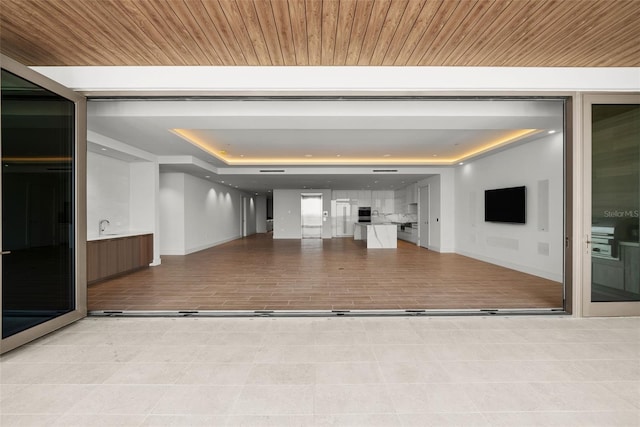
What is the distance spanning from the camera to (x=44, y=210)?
12.3ft

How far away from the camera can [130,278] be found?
6.37 metres

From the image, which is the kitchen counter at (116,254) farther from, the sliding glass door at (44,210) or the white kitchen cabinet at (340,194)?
the white kitchen cabinet at (340,194)

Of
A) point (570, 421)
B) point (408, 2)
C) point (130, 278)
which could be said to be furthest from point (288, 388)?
point (130, 278)

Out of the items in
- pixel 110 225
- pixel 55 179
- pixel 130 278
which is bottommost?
pixel 130 278

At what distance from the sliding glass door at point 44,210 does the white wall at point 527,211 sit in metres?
7.85

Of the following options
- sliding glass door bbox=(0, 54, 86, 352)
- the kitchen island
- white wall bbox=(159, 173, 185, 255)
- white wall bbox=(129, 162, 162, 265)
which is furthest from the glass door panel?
the kitchen island

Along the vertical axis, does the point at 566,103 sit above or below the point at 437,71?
below

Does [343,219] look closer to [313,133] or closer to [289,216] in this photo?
[289,216]

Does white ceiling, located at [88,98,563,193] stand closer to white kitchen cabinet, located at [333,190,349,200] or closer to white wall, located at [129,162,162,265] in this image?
white wall, located at [129,162,162,265]

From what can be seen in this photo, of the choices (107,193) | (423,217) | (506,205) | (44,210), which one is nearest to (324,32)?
(44,210)

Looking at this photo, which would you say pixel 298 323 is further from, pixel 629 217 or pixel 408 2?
pixel 629 217

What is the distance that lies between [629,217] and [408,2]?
149 inches

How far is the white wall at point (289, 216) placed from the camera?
15828mm

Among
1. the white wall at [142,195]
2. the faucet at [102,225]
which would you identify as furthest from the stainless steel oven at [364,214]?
the faucet at [102,225]
